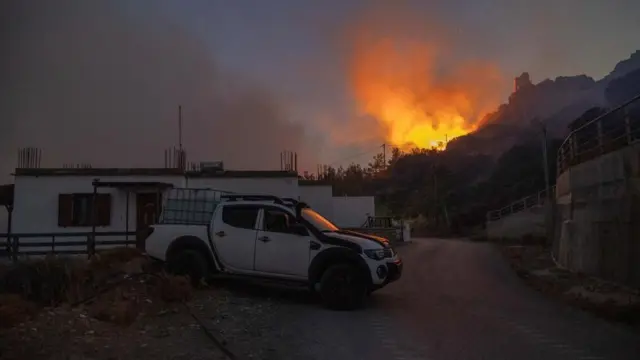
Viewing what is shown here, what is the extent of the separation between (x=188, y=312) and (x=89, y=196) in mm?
16336

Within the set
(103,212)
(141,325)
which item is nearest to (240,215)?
(141,325)

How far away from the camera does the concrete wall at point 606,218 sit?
1169 cm

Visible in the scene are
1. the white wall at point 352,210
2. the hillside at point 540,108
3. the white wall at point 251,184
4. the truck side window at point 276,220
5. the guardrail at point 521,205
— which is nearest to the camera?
the truck side window at point 276,220

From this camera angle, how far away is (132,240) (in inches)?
878

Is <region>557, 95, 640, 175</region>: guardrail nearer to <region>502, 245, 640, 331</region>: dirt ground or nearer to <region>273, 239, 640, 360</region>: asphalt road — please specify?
<region>502, 245, 640, 331</region>: dirt ground

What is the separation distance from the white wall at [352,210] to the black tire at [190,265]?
3366 cm

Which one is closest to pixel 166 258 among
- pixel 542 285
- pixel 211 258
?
pixel 211 258

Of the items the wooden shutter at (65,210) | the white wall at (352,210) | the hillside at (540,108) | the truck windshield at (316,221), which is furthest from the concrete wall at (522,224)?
the hillside at (540,108)

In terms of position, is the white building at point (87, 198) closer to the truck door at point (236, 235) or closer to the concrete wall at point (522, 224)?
the truck door at point (236, 235)

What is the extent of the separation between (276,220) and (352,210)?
3496cm

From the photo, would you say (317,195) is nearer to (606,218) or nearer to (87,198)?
(87,198)

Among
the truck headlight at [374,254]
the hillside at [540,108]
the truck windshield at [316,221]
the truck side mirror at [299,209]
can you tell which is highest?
the hillside at [540,108]

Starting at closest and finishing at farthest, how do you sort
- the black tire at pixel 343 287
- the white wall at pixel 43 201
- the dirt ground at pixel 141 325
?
the dirt ground at pixel 141 325
the black tire at pixel 343 287
the white wall at pixel 43 201

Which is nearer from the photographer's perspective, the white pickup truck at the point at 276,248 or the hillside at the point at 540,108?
the white pickup truck at the point at 276,248
